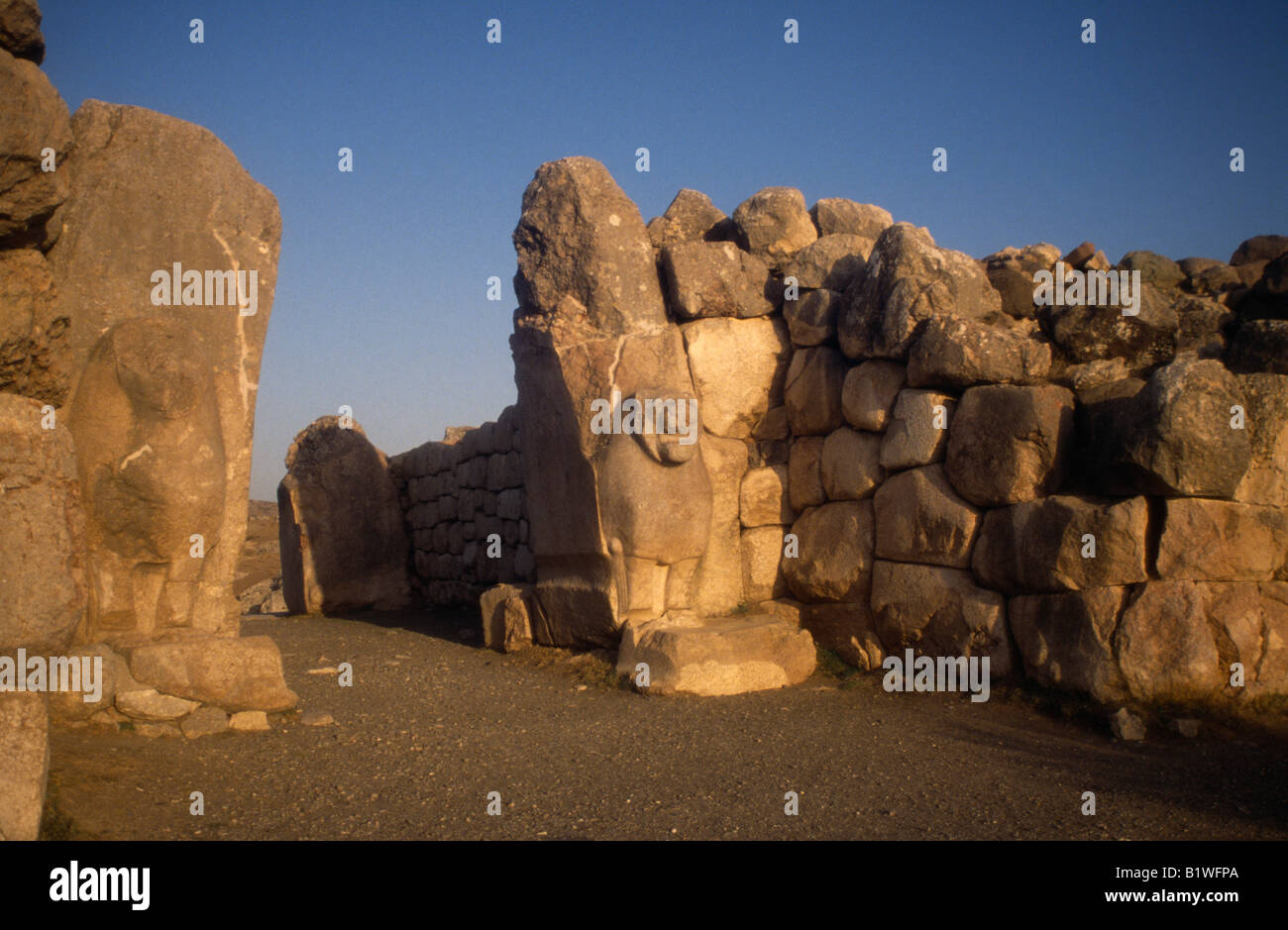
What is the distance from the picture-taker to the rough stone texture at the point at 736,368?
→ 6.78 metres

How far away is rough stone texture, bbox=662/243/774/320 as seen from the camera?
672cm

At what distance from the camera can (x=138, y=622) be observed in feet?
14.9

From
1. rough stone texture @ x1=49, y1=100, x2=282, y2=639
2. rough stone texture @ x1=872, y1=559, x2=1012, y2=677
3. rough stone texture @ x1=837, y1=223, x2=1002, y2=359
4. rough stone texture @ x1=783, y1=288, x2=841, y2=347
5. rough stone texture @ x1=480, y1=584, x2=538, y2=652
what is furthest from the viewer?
rough stone texture @ x1=480, y1=584, x2=538, y2=652

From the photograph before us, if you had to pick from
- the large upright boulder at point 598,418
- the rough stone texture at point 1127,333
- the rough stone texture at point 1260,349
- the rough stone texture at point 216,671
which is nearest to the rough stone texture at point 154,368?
the rough stone texture at point 216,671

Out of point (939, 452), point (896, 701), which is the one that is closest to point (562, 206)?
point (939, 452)

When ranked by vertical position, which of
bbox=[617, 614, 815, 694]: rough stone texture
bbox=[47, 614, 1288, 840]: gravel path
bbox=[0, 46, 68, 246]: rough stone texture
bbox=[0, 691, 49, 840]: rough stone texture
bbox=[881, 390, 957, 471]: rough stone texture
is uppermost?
bbox=[0, 46, 68, 246]: rough stone texture

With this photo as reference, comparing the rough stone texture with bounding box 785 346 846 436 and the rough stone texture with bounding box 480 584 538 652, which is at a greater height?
the rough stone texture with bounding box 785 346 846 436

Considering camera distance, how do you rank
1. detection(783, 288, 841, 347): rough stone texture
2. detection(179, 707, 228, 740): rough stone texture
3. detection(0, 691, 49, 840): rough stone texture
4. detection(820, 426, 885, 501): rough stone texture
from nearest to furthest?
detection(0, 691, 49, 840): rough stone texture → detection(179, 707, 228, 740): rough stone texture → detection(820, 426, 885, 501): rough stone texture → detection(783, 288, 841, 347): rough stone texture

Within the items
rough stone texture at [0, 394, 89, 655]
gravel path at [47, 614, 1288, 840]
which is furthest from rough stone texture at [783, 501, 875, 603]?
rough stone texture at [0, 394, 89, 655]

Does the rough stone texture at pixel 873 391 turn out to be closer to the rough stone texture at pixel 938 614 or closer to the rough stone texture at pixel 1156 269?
the rough stone texture at pixel 938 614

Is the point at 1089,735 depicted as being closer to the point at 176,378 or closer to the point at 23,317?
the point at 176,378

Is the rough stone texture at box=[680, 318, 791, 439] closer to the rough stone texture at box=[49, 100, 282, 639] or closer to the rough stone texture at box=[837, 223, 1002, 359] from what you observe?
the rough stone texture at box=[837, 223, 1002, 359]

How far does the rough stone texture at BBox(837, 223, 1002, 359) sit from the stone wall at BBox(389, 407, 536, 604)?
11.7ft

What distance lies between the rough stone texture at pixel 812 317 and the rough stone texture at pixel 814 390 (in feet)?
0.28
